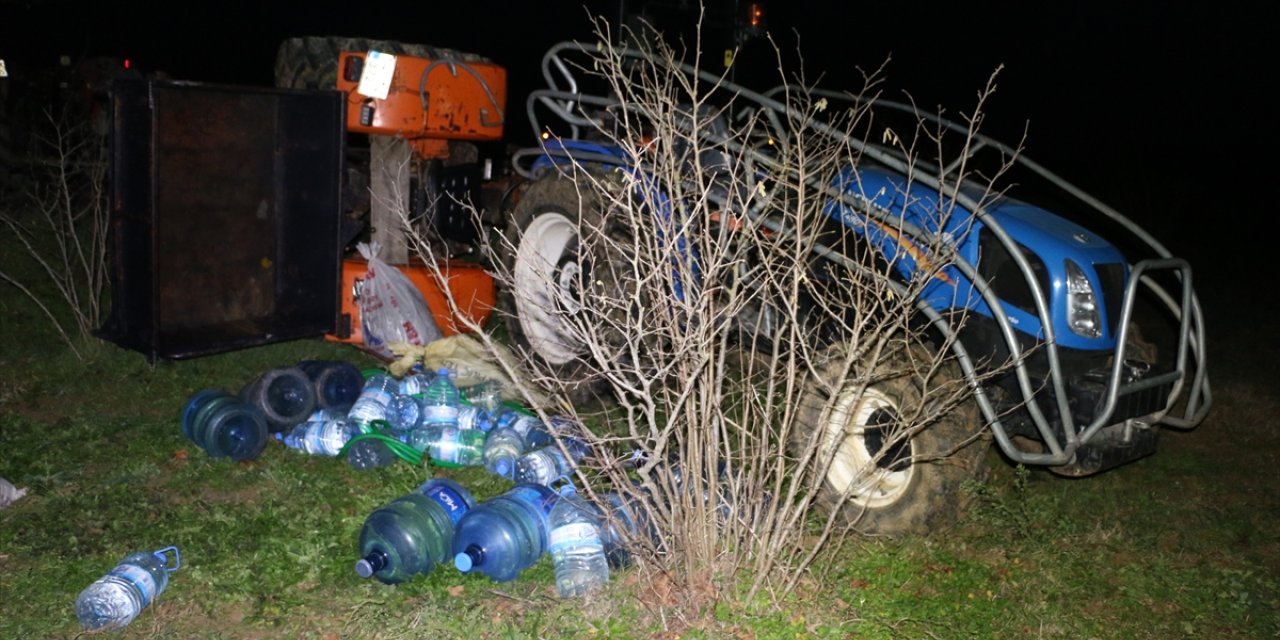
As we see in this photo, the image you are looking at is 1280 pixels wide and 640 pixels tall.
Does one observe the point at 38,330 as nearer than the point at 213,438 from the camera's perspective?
No

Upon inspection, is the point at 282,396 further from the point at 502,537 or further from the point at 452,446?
the point at 502,537

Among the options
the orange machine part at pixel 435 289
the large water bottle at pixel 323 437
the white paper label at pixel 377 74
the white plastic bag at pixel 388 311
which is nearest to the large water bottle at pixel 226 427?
the large water bottle at pixel 323 437

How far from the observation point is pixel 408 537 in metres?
4.45

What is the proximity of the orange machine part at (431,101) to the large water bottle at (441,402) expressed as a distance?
73.5 inches

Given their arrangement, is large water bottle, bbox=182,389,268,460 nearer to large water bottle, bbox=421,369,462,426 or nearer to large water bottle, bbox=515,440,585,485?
large water bottle, bbox=421,369,462,426

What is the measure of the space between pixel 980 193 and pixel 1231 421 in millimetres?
3467

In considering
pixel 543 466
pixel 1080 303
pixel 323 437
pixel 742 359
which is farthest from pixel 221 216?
pixel 1080 303

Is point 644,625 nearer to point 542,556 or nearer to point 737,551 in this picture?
point 737,551

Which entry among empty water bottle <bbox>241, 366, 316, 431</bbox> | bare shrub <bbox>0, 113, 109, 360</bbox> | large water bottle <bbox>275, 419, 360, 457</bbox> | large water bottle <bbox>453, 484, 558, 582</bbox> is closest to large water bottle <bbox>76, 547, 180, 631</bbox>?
large water bottle <bbox>453, 484, 558, 582</bbox>

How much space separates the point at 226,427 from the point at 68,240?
204 inches

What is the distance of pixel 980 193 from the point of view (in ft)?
18.4

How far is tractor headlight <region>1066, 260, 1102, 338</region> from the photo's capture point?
5.02m

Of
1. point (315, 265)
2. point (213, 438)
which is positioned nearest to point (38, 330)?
point (315, 265)

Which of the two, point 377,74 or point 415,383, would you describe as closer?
point 415,383
